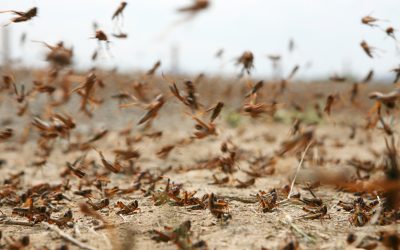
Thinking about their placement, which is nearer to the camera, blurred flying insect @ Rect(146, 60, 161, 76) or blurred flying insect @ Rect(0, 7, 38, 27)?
blurred flying insect @ Rect(0, 7, 38, 27)

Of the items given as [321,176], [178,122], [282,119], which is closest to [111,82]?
[178,122]

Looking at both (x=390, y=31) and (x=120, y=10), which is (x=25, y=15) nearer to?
(x=120, y=10)

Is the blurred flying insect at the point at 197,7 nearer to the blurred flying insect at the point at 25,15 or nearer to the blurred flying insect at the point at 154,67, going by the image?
the blurred flying insect at the point at 25,15

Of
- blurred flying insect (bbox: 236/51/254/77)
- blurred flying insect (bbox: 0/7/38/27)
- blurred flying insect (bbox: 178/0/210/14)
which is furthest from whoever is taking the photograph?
blurred flying insect (bbox: 236/51/254/77)

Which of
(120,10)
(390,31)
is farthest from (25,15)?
(390,31)

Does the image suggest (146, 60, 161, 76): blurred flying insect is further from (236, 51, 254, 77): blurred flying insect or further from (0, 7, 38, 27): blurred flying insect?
(0, 7, 38, 27): blurred flying insect

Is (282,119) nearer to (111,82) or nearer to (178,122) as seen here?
(178,122)

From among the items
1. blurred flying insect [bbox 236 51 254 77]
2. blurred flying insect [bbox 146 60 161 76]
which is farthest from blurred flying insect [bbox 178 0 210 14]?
blurred flying insect [bbox 146 60 161 76]

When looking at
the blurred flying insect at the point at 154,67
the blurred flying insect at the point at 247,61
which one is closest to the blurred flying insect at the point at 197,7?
the blurred flying insect at the point at 247,61

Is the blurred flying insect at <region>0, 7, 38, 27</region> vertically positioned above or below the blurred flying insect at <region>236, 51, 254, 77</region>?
above

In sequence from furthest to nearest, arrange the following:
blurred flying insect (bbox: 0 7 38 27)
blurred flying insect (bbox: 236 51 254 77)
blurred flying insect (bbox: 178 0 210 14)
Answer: blurred flying insect (bbox: 236 51 254 77) < blurred flying insect (bbox: 0 7 38 27) < blurred flying insect (bbox: 178 0 210 14)

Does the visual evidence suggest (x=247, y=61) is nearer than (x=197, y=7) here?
No
